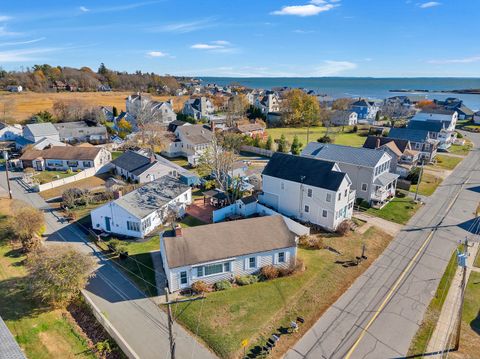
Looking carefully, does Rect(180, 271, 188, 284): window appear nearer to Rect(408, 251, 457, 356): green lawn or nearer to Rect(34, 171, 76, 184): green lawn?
Rect(408, 251, 457, 356): green lawn

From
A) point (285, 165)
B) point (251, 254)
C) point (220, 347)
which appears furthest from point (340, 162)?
point (220, 347)

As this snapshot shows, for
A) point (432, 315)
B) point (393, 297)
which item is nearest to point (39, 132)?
point (393, 297)

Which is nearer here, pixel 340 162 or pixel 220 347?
pixel 220 347

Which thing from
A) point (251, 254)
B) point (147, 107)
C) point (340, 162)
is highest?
point (147, 107)

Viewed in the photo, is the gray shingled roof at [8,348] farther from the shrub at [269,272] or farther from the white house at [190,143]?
the white house at [190,143]

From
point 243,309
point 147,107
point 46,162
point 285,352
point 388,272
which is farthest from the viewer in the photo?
point 147,107

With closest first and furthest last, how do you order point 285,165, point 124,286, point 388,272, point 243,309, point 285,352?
point 285,352 < point 243,309 < point 124,286 < point 388,272 < point 285,165

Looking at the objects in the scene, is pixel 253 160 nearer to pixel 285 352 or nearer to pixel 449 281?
pixel 449 281

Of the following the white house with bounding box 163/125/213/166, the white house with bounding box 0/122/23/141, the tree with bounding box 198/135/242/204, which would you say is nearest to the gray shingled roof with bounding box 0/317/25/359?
the tree with bounding box 198/135/242/204

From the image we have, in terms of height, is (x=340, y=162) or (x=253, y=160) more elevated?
(x=340, y=162)
